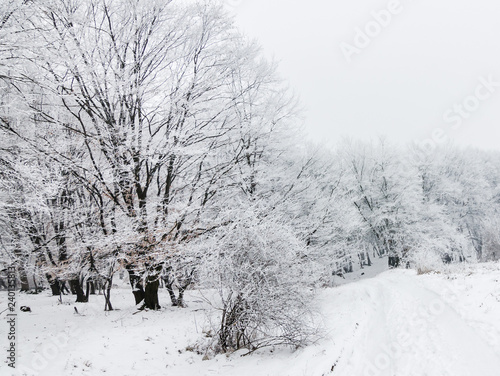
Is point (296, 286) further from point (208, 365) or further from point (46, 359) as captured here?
point (46, 359)

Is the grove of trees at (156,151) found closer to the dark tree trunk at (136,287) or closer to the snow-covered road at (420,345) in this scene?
the dark tree trunk at (136,287)

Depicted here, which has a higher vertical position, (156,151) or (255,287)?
(156,151)

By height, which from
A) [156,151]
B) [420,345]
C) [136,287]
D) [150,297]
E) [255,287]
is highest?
[156,151]

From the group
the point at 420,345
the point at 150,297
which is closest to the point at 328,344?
the point at 420,345

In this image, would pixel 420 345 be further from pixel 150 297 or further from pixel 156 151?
pixel 150 297

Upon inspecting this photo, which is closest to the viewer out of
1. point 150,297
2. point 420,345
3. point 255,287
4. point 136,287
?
point 420,345

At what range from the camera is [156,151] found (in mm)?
10141

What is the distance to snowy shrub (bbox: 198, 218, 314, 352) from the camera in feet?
23.7

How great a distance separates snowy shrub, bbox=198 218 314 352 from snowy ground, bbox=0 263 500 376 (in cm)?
43

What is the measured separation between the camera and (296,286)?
747cm

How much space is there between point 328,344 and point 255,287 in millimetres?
2043

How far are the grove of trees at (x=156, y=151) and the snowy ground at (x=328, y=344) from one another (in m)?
0.87

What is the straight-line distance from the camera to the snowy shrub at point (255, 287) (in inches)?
284

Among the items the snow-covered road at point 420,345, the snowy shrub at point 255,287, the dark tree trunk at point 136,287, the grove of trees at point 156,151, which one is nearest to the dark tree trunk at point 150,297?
the grove of trees at point 156,151
